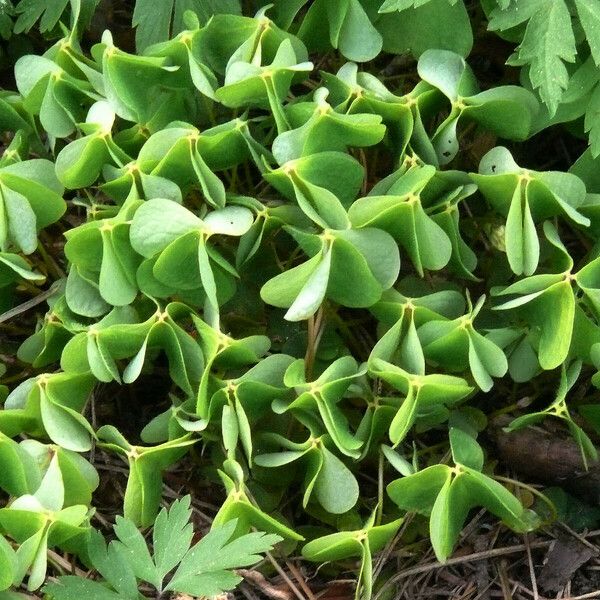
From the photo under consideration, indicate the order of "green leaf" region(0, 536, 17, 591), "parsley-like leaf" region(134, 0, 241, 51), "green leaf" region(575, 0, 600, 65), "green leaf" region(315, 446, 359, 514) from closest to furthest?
"green leaf" region(0, 536, 17, 591)
"green leaf" region(315, 446, 359, 514)
"green leaf" region(575, 0, 600, 65)
"parsley-like leaf" region(134, 0, 241, 51)

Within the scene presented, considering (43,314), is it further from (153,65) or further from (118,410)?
(153,65)

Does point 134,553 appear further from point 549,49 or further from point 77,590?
point 549,49

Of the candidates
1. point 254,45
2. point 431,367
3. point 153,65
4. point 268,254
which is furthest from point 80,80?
point 431,367

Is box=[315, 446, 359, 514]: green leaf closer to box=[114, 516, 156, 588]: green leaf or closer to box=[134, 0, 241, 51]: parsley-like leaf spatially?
box=[114, 516, 156, 588]: green leaf

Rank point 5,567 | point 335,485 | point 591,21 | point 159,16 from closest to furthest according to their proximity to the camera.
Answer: point 5,567 < point 335,485 < point 591,21 < point 159,16

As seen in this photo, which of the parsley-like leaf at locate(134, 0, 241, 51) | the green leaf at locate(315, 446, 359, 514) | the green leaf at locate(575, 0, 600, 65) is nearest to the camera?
the green leaf at locate(315, 446, 359, 514)

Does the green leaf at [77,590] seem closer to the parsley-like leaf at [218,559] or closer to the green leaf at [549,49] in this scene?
the parsley-like leaf at [218,559]

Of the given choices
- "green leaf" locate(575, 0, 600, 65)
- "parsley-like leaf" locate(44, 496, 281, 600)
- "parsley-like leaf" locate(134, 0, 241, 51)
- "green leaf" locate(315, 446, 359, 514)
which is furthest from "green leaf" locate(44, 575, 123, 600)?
"green leaf" locate(575, 0, 600, 65)

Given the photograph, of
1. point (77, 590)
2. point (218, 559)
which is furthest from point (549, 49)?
point (77, 590)
